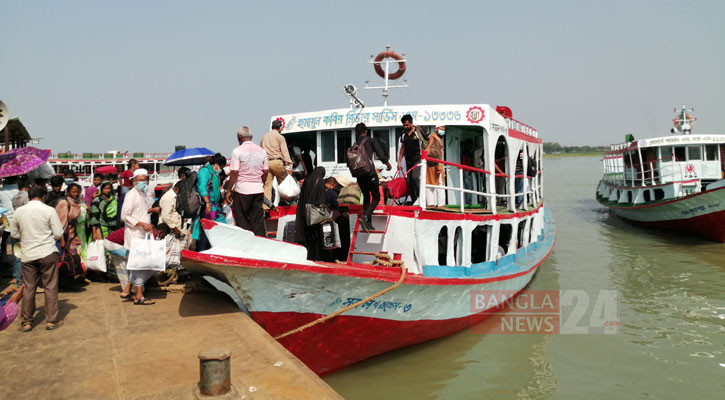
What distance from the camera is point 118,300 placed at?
6.30 m

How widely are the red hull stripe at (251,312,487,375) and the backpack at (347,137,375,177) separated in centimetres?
179

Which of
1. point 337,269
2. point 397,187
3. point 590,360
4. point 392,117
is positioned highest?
point 392,117

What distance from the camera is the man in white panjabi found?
5.98m

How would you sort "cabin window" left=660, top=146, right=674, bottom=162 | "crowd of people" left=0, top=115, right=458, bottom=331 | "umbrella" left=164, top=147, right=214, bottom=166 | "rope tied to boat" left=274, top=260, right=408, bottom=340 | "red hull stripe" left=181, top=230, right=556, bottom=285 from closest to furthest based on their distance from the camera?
"red hull stripe" left=181, top=230, right=556, bottom=285
"crowd of people" left=0, top=115, right=458, bottom=331
"rope tied to boat" left=274, top=260, right=408, bottom=340
"umbrella" left=164, top=147, right=214, bottom=166
"cabin window" left=660, top=146, right=674, bottom=162

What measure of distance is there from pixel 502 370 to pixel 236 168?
4.75m

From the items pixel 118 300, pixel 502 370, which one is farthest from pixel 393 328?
pixel 118 300

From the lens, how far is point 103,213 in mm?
6863

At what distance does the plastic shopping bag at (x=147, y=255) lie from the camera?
5.76 m

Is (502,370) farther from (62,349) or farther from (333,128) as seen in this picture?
(62,349)

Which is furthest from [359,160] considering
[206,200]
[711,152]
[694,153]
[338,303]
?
[711,152]

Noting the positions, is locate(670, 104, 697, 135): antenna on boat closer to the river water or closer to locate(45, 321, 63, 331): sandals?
the river water

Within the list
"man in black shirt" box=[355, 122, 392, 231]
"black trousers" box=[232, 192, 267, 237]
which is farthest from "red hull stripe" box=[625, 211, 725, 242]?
"black trousers" box=[232, 192, 267, 237]

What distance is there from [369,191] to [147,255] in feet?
9.36

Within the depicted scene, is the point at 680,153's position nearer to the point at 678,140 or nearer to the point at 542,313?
the point at 678,140
